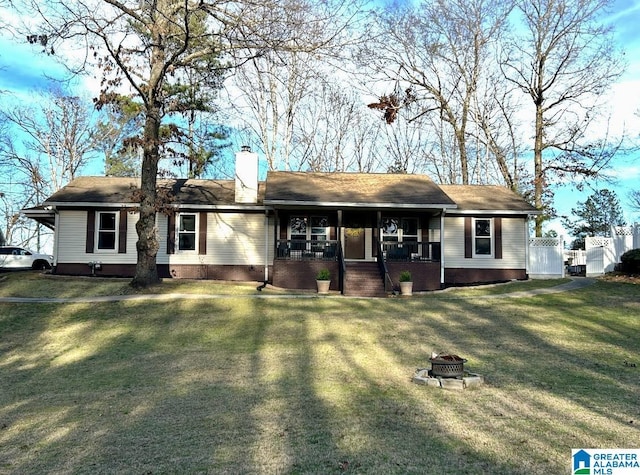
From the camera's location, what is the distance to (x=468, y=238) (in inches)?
779

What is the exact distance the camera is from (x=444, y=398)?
19.7ft

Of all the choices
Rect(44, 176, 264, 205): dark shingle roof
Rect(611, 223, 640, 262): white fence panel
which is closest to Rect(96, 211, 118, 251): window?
Rect(44, 176, 264, 205): dark shingle roof

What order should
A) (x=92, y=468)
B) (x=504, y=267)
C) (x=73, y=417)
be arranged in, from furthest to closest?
(x=504, y=267) → (x=73, y=417) → (x=92, y=468)

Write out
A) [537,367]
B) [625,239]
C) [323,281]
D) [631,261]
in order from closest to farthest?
[537,367], [323,281], [631,261], [625,239]

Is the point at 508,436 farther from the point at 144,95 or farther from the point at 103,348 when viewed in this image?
the point at 144,95

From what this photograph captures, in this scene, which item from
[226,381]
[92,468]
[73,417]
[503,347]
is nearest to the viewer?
[92,468]

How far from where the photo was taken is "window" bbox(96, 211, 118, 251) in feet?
61.8

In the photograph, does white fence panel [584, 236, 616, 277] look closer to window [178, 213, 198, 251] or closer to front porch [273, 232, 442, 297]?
front porch [273, 232, 442, 297]

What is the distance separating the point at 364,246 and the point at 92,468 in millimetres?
15492

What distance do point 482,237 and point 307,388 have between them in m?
15.1

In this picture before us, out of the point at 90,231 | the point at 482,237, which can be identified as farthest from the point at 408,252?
the point at 90,231

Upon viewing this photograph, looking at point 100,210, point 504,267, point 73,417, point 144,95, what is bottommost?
point 73,417

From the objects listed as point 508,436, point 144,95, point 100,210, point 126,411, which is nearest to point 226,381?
point 126,411

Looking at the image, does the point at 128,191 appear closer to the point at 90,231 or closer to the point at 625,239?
the point at 90,231
